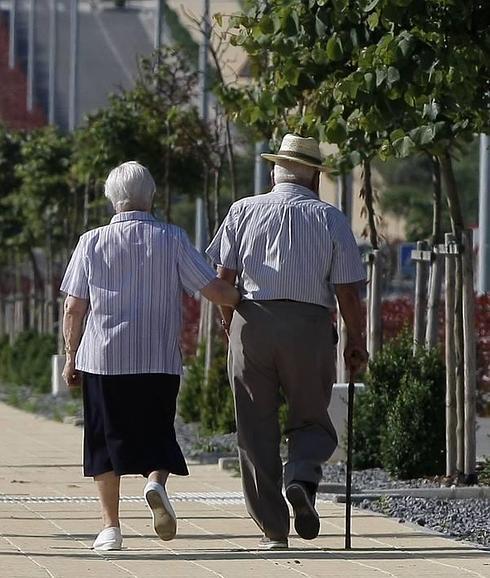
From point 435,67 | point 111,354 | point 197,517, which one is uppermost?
point 435,67

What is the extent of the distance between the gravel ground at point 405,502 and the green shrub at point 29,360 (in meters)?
7.25

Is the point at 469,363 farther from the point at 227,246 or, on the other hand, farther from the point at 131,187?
the point at 131,187

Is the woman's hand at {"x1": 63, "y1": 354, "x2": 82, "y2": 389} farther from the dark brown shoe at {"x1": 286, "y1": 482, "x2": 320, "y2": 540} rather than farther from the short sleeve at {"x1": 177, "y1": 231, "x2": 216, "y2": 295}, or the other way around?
the dark brown shoe at {"x1": 286, "y1": 482, "x2": 320, "y2": 540}

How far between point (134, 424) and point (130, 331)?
42 centimetres

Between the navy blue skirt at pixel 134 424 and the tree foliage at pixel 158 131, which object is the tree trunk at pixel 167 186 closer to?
the tree foliage at pixel 158 131

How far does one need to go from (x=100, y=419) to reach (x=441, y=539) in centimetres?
185

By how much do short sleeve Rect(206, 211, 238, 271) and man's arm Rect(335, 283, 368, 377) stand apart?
50 cm

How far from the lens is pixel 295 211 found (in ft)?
28.9

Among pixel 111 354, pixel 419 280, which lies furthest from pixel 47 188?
pixel 111 354

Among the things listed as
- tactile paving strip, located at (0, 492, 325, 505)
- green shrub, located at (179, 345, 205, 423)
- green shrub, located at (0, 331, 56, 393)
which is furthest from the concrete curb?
green shrub, located at (0, 331, 56, 393)

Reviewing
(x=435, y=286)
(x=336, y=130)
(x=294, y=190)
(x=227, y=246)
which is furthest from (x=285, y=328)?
(x=435, y=286)

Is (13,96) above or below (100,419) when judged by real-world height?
above

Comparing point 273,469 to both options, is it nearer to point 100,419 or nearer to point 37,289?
point 100,419

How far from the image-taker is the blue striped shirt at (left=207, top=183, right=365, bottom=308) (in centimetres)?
873
